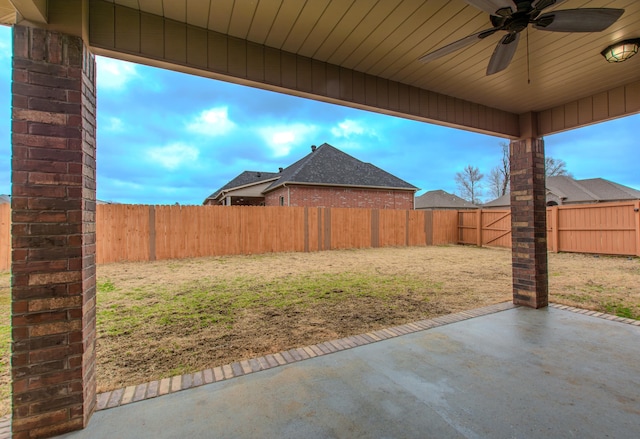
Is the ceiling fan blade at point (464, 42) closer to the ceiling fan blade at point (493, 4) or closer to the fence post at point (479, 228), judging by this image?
the ceiling fan blade at point (493, 4)

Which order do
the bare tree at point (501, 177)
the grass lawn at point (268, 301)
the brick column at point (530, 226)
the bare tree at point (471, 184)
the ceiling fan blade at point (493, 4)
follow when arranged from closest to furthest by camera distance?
the ceiling fan blade at point (493, 4)
the grass lawn at point (268, 301)
the brick column at point (530, 226)
the bare tree at point (501, 177)
the bare tree at point (471, 184)

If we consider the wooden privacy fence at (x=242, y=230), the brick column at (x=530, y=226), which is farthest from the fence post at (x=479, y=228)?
the brick column at (x=530, y=226)

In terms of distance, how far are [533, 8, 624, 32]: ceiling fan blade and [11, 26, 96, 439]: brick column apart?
116 inches

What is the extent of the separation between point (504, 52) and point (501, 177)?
104 feet

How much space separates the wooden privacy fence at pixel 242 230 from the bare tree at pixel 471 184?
2496 cm

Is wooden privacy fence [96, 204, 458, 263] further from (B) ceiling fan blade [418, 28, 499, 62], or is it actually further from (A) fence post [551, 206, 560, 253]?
(B) ceiling fan blade [418, 28, 499, 62]

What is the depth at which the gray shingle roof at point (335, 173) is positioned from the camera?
49.6 feet

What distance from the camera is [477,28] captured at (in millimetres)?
2283

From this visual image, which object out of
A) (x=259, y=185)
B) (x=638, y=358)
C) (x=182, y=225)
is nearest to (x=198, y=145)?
(x=259, y=185)

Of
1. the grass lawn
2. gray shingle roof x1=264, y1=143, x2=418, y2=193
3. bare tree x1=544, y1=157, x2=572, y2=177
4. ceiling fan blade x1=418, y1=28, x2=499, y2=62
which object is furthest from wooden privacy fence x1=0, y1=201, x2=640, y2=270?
bare tree x1=544, y1=157, x2=572, y2=177

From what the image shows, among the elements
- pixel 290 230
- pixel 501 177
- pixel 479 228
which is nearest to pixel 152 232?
pixel 290 230

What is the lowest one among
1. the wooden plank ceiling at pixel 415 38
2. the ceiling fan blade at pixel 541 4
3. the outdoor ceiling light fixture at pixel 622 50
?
the ceiling fan blade at pixel 541 4

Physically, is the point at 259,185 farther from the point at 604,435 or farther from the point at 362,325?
the point at 604,435

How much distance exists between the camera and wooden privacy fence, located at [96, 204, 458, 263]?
8.05 m
